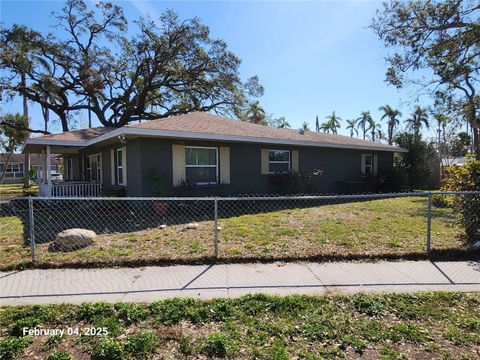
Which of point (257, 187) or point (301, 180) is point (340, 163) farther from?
point (257, 187)

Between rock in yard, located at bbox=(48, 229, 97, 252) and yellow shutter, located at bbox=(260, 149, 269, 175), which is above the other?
yellow shutter, located at bbox=(260, 149, 269, 175)

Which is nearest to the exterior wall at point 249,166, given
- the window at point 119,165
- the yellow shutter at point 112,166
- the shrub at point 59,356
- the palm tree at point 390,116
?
the window at point 119,165

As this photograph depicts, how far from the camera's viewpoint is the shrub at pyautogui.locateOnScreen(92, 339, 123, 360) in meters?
2.74

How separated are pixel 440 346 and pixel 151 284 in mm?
3449

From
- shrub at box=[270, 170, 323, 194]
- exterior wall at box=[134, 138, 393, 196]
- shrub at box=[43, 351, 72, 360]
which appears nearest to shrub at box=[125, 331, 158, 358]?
shrub at box=[43, 351, 72, 360]

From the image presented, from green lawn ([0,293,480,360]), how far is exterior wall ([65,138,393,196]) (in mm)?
7593

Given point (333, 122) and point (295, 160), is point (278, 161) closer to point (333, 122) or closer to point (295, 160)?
point (295, 160)

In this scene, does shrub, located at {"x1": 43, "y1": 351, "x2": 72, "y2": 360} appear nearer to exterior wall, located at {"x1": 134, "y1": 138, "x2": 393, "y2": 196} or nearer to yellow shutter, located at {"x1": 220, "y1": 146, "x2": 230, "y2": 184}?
exterior wall, located at {"x1": 134, "y1": 138, "x2": 393, "y2": 196}

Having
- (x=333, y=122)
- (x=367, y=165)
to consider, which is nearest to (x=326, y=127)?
(x=333, y=122)

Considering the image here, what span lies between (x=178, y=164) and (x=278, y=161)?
16.7ft

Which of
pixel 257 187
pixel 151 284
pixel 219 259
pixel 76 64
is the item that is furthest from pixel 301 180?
pixel 76 64

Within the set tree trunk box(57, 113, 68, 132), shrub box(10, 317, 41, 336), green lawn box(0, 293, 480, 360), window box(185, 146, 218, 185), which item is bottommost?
green lawn box(0, 293, 480, 360)

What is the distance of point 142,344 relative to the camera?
2.88 meters

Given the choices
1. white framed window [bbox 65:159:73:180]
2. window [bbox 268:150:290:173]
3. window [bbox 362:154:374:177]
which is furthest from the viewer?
white framed window [bbox 65:159:73:180]
